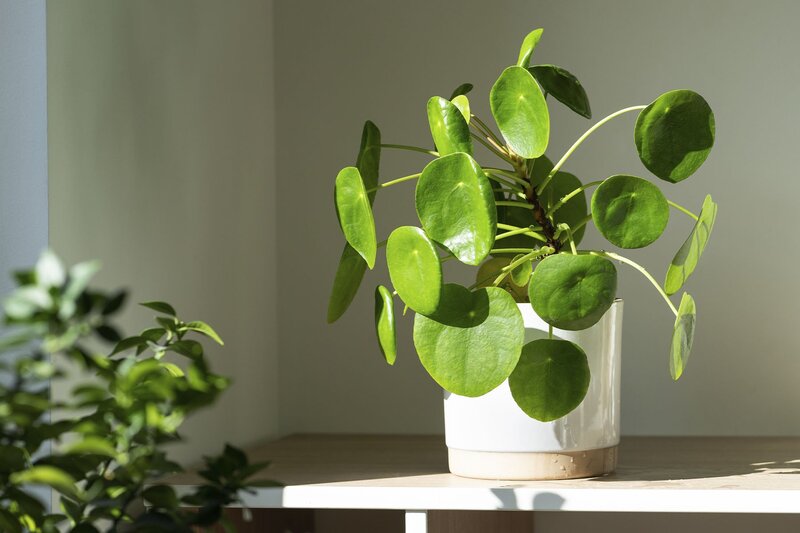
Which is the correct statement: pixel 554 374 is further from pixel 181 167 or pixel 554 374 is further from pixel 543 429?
pixel 181 167

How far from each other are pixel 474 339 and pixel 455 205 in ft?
0.47

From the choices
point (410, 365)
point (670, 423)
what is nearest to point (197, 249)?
point (410, 365)

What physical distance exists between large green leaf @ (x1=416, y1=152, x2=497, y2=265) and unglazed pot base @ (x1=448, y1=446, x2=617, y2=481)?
27 cm

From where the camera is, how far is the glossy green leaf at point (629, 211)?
3.19ft

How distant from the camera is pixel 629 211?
981mm

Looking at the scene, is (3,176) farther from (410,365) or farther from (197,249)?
(410,365)

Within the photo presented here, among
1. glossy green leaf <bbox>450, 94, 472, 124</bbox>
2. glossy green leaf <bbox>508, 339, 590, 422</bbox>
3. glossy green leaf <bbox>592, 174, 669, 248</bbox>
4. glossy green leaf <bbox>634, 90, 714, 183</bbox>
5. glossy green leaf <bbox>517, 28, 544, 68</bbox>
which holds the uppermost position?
glossy green leaf <bbox>517, 28, 544, 68</bbox>

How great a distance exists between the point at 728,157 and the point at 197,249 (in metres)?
0.91

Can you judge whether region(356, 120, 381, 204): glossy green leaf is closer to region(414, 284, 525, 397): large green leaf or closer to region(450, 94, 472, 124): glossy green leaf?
region(450, 94, 472, 124): glossy green leaf

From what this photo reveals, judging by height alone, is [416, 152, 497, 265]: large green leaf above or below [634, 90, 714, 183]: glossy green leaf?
below

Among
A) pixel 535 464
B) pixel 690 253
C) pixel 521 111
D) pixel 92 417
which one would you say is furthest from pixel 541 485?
pixel 92 417

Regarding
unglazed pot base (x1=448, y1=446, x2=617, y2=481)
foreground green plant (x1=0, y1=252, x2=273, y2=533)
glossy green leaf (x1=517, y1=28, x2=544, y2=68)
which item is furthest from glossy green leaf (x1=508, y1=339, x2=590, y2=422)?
foreground green plant (x1=0, y1=252, x2=273, y2=533)

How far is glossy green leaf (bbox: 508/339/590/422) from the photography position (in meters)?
1.00

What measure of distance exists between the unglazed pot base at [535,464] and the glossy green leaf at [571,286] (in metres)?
0.20
